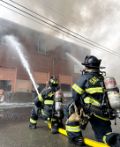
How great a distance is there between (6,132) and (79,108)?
92.3 inches

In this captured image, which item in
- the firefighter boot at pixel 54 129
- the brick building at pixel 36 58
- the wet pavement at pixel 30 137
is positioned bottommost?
the wet pavement at pixel 30 137

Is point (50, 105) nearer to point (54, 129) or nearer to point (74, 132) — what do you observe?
point (54, 129)

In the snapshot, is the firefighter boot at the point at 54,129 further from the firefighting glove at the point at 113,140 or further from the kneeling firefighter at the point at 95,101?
the firefighting glove at the point at 113,140

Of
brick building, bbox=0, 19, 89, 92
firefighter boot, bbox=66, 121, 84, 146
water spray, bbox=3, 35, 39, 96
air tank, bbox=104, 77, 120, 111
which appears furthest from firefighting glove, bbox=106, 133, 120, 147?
brick building, bbox=0, 19, 89, 92

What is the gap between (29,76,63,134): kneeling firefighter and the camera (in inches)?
221

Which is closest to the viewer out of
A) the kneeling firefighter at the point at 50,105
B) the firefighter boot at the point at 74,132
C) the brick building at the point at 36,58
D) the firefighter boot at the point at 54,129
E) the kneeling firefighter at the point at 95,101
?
the kneeling firefighter at the point at 95,101

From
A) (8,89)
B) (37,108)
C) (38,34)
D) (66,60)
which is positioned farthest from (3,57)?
(37,108)

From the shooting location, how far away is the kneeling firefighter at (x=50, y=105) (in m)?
5.62

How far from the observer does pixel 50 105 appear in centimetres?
575

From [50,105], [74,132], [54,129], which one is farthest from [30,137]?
[74,132]

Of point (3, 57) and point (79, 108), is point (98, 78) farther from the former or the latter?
point (3, 57)

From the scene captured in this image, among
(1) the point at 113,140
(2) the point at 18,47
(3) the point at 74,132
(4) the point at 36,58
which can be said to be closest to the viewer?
(1) the point at 113,140

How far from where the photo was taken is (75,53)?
90.2ft

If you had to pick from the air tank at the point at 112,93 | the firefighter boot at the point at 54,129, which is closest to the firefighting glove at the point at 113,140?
the air tank at the point at 112,93
